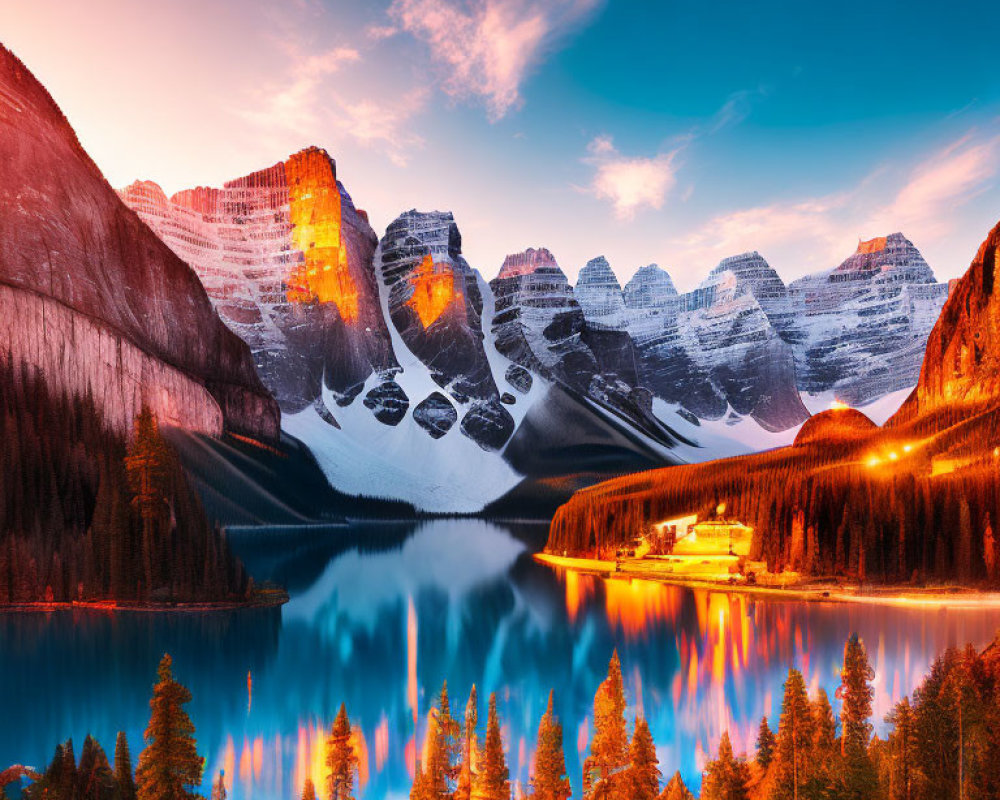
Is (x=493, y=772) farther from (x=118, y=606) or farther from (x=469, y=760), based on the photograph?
(x=118, y=606)

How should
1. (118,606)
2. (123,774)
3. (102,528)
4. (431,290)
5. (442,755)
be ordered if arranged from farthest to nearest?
1. (431,290)
2. (102,528)
3. (118,606)
4. (442,755)
5. (123,774)

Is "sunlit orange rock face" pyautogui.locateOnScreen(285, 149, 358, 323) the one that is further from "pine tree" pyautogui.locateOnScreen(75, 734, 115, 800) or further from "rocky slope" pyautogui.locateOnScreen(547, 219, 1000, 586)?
"pine tree" pyautogui.locateOnScreen(75, 734, 115, 800)

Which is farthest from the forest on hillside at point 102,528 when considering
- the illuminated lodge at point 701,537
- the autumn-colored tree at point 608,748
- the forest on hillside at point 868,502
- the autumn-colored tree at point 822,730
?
the forest on hillside at point 868,502

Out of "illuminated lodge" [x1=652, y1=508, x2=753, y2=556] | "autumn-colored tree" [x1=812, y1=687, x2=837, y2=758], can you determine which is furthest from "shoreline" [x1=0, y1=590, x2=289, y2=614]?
"illuminated lodge" [x1=652, y1=508, x2=753, y2=556]

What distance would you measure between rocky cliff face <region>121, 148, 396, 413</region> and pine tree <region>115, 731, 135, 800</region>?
156 meters

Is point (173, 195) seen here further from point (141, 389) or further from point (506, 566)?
point (506, 566)

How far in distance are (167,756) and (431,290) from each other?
187405 millimetres

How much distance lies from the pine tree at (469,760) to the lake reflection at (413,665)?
4.29ft

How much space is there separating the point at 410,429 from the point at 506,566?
393 feet

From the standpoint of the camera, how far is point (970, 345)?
163 feet

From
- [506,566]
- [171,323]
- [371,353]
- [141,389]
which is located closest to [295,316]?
[371,353]

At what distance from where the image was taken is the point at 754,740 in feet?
59.0

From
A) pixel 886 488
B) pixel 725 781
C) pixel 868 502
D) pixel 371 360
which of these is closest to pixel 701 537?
pixel 868 502

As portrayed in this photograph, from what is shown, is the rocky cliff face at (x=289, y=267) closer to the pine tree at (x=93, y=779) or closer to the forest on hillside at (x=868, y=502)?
the forest on hillside at (x=868, y=502)
